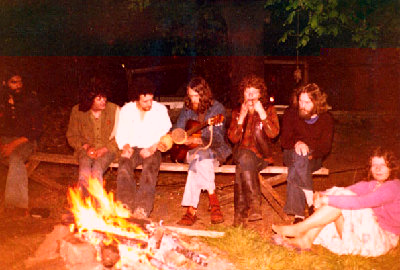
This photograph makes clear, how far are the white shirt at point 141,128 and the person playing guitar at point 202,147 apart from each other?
10.3 inches

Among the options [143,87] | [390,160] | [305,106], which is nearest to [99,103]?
[143,87]

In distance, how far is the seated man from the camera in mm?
6367

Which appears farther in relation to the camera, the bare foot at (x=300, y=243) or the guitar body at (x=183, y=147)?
the guitar body at (x=183, y=147)

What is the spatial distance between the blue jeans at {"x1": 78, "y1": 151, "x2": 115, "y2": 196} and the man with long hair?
5.91 feet

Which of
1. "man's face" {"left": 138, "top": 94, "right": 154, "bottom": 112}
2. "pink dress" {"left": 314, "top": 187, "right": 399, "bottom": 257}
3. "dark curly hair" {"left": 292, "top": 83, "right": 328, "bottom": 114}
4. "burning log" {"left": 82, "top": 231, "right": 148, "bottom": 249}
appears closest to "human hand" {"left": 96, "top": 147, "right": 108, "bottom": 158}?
"man's face" {"left": 138, "top": 94, "right": 154, "bottom": 112}

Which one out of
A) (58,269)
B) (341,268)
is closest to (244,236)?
(341,268)

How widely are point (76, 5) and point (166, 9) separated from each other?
4703 mm

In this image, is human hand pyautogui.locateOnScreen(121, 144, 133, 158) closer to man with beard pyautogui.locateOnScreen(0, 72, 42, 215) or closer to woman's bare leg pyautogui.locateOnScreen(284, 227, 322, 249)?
man with beard pyautogui.locateOnScreen(0, 72, 42, 215)

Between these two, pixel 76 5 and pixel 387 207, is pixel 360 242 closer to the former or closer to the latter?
pixel 387 207

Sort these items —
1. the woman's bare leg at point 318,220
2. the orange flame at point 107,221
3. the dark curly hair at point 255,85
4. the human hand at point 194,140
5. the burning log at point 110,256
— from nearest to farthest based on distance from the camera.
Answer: the burning log at point 110,256, the orange flame at point 107,221, the woman's bare leg at point 318,220, the dark curly hair at point 255,85, the human hand at point 194,140

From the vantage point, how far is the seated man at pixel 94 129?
251 inches

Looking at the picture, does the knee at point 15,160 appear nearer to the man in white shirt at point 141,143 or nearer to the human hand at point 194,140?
the man in white shirt at point 141,143

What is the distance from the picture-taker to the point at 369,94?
12.6m

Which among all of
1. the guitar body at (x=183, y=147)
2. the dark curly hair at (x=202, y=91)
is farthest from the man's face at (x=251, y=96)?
the guitar body at (x=183, y=147)
